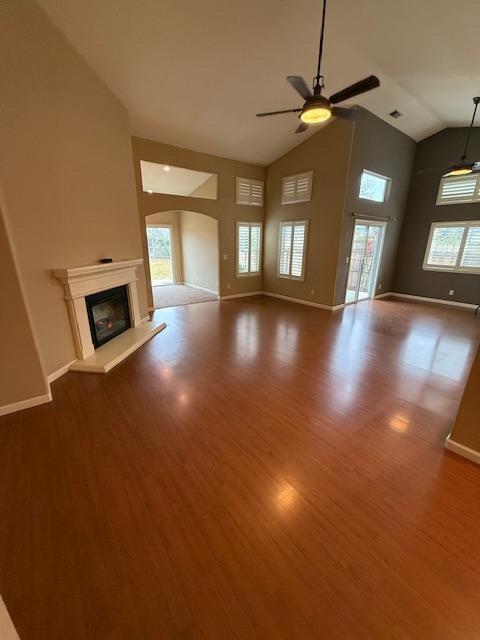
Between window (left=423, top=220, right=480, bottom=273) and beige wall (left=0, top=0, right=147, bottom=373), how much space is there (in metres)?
8.05

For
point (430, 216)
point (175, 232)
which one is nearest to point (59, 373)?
point (175, 232)

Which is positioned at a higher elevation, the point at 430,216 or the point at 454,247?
the point at 430,216

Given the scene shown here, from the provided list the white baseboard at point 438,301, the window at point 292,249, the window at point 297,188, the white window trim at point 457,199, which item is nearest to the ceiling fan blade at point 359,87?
the window at point 297,188

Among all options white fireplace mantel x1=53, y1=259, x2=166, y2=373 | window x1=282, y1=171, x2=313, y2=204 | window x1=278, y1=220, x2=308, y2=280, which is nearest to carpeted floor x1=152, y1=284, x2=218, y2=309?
window x1=278, y1=220, x2=308, y2=280

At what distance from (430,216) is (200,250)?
670 centimetres

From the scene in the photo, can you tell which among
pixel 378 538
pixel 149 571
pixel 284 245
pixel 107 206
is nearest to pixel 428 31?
pixel 284 245

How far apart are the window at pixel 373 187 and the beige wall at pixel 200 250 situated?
3731mm

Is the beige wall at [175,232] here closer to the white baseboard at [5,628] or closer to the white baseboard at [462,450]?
the white baseboard at [462,450]

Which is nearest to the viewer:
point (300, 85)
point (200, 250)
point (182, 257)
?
point (300, 85)

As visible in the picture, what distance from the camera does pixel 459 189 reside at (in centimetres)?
647

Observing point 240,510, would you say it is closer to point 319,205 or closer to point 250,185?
point 319,205

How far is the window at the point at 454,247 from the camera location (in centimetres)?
640

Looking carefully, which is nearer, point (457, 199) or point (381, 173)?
point (381, 173)

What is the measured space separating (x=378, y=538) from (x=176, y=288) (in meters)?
8.05
